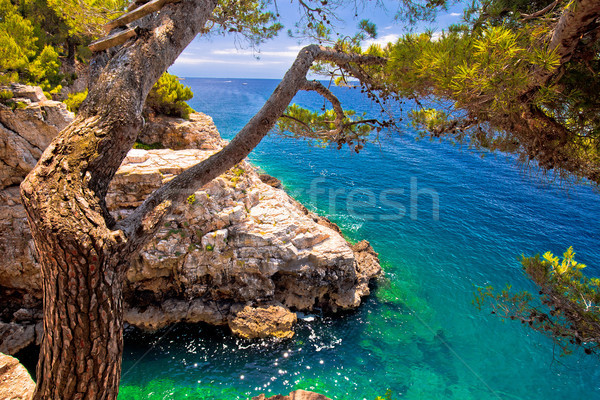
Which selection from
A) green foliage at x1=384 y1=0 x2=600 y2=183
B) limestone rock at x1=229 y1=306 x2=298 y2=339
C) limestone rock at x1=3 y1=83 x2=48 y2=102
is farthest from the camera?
limestone rock at x1=229 y1=306 x2=298 y2=339

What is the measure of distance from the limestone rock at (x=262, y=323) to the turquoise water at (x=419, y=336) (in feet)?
1.19

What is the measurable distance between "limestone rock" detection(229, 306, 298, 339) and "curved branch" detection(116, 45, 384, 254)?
31.1 ft

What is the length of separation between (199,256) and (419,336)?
9624 mm

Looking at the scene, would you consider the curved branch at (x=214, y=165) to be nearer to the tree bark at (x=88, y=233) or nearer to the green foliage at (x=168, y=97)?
the tree bark at (x=88, y=233)

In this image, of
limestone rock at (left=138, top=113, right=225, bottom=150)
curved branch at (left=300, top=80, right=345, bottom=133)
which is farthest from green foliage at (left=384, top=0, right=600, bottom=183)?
limestone rock at (left=138, top=113, right=225, bottom=150)

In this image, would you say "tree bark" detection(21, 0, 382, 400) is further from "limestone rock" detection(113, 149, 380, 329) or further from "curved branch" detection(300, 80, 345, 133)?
"limestone rock" detection(113, 149, 380, 329)

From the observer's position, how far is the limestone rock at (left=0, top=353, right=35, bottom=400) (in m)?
3.23

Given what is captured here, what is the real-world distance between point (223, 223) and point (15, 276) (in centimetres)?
743

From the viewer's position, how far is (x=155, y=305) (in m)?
11.2

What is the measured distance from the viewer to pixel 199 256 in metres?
11.2

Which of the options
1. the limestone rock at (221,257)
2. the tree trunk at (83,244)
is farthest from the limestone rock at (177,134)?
the tree trunk at (83,244)

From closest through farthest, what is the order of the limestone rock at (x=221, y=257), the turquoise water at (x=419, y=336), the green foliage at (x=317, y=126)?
the green foliage at (x=317, y=126), the turquoise water at (x=419, y=336), the limestone rock at (x=221, y=257)

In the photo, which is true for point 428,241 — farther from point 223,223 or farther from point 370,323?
point 223,223

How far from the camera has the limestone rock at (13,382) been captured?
10.6 feet
